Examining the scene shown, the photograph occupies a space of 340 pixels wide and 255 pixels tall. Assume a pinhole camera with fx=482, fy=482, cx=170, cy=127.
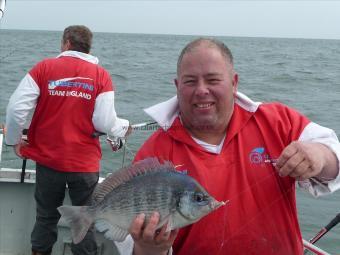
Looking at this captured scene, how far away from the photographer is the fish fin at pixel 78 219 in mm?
2459

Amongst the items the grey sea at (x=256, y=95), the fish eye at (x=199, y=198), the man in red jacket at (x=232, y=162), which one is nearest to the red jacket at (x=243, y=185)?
the man in red jacket at (x=232, y=162)

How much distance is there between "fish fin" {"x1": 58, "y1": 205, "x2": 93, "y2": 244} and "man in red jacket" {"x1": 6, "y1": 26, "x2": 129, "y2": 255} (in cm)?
209

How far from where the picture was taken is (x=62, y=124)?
456 cm

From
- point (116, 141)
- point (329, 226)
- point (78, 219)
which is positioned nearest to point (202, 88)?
point (78, 219)

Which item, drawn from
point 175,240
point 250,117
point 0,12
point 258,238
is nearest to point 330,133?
point 250,117

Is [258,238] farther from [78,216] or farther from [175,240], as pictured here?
[78,216]

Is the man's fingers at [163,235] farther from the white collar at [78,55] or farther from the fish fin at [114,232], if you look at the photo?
the white collar at [78,55]

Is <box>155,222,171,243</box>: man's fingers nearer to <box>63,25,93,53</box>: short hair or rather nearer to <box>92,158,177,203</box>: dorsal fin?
<box>92,158,177,203</box>: dorsal fin

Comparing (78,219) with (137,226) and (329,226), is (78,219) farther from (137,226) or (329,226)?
(329,226)

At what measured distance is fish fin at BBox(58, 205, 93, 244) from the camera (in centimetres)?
246

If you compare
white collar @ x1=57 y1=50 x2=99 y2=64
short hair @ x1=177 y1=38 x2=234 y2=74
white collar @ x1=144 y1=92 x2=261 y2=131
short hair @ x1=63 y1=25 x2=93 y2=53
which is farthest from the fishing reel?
short hair @ x1=177 y1=38 x2=234 y2=74

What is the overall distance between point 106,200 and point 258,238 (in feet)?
2.65

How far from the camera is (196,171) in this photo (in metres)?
2.50

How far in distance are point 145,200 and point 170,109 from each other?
0.67 meters
